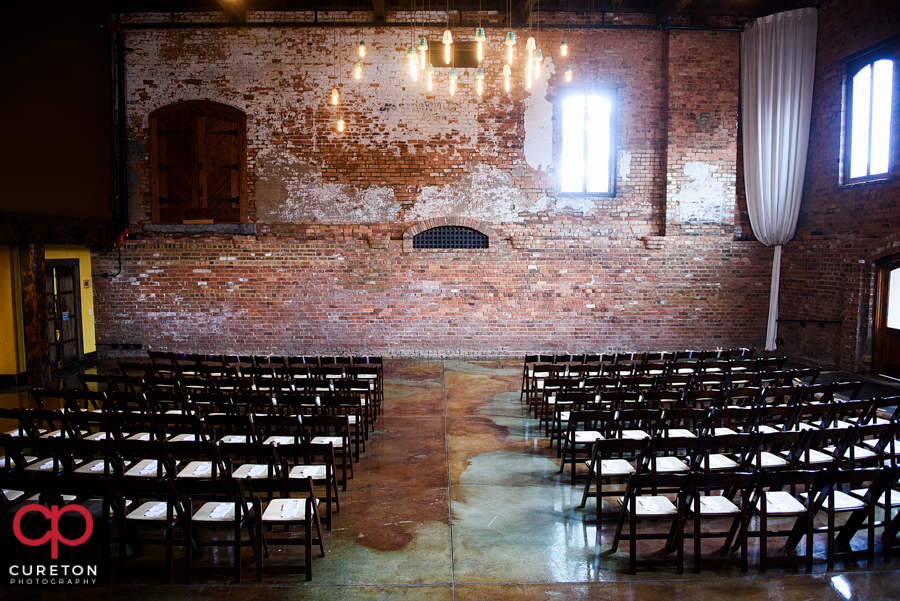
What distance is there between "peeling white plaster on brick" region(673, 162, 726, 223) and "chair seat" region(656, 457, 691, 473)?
8.45 meters

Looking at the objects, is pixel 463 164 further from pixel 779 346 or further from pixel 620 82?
pixel 779 346

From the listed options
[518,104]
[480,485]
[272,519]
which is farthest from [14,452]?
[518,104]

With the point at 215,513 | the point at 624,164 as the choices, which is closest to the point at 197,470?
the point at 215,513

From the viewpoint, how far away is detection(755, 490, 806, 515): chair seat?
13.3 feet

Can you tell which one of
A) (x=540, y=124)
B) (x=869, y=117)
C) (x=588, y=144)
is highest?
(x=540, y=124)

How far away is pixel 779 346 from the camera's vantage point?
40.6 feet

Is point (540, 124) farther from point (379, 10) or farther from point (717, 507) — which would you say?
point (717, 507)

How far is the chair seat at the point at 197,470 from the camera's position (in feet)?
16.1

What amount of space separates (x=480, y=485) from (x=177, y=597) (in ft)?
9.46

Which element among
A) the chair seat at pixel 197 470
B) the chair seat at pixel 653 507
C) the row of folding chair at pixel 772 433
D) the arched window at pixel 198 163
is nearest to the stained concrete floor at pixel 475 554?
the chair seat at pixel 653 507

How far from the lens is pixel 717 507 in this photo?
13.6ft

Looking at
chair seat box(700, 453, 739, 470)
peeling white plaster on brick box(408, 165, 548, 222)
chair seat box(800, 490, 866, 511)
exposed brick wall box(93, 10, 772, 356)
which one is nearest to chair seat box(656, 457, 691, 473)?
chair seat box(700, 453, 739, 470)

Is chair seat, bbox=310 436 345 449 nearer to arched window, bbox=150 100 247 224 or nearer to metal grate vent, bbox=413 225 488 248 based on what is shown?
metal grate vent, bbox=413 225 488 248

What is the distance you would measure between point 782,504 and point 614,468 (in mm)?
1297
